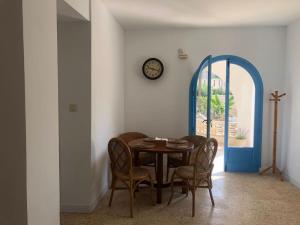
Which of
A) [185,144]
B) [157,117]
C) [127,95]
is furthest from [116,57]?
[185,144]

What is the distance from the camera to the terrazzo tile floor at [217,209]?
306 cm

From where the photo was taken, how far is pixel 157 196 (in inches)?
141

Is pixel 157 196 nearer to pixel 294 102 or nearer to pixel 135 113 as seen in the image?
pixel 135 113

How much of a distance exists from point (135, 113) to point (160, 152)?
162 cm

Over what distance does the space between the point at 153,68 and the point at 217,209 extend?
2517mm

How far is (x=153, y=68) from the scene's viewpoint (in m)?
4.85

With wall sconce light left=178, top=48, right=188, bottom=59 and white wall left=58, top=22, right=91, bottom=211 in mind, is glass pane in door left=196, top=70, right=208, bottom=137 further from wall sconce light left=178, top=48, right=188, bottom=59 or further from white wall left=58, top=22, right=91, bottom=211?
white wall left=58, top=22, right=91, bottom=211

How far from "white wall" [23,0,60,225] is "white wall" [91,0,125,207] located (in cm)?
106

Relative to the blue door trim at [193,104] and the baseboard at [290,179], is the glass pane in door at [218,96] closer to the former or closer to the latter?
the blue door trim at [193,104]

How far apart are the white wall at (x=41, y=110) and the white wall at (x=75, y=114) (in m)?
0.95

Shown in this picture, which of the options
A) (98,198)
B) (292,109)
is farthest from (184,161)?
(292,109)

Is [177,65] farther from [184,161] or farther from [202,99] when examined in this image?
[184,161]

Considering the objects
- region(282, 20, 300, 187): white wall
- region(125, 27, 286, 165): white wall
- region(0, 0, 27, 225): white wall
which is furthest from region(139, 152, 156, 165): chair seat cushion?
region(0, 0, 27, 225): white wall

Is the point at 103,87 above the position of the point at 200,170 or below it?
above
